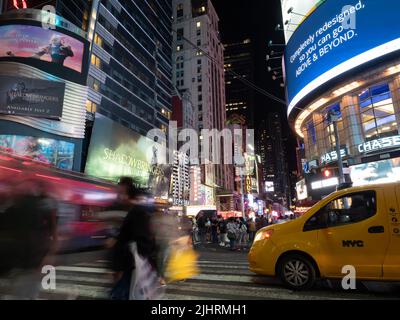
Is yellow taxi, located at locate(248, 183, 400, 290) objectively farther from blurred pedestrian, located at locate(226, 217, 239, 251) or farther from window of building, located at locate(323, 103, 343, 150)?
window of building, located at locate(323, 103, 343, 150)

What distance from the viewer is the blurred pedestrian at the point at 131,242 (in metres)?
4.25

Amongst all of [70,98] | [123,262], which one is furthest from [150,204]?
[70,98]

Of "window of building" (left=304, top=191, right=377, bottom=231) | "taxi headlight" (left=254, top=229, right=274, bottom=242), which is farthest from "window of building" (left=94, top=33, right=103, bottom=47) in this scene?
"window of building" (left=304, top=191, right=377, bottom=231)

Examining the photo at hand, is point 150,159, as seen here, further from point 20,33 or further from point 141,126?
point 20,33

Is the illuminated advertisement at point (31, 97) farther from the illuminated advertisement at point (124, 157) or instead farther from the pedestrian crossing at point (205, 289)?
the pedestrian crossing at point (205, 289)

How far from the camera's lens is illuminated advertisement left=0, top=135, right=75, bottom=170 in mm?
32719

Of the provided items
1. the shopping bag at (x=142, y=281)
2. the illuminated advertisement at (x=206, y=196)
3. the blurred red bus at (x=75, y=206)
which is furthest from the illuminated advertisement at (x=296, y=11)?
the illuminated advertisement at (x=206, y=196)

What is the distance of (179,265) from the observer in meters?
8.20

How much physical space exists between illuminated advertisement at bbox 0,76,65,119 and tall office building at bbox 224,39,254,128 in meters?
147

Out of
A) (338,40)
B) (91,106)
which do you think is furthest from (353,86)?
(91,106)

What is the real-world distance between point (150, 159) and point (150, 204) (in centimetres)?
5369

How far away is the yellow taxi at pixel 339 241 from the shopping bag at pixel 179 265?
1917 mm
